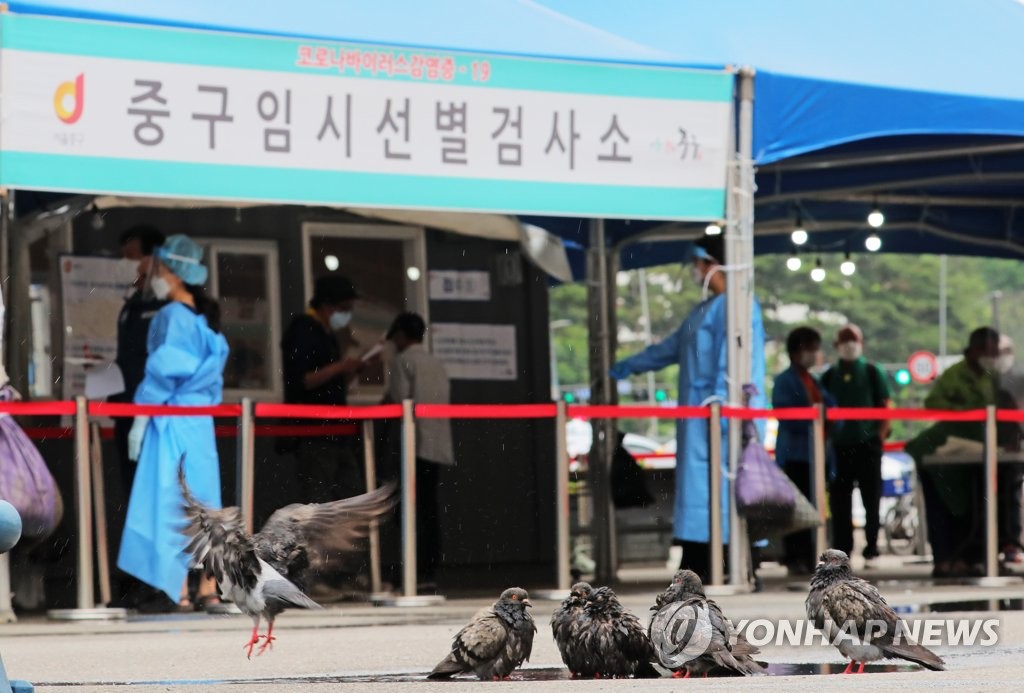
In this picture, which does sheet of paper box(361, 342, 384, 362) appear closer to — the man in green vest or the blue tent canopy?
the blue tent canopy

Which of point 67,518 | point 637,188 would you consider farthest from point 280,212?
point 637,188

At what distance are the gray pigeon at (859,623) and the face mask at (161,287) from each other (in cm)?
529

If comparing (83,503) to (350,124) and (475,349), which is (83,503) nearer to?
(350,124)

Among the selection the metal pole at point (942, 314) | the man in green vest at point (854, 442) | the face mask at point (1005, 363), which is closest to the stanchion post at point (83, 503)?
the man in green vest at point (854, 442)

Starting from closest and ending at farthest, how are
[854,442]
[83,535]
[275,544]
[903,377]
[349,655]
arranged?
[275,544] < [349,655] < [83,535] < [854,442] < [903,377]

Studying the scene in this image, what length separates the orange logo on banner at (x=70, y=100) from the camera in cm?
923

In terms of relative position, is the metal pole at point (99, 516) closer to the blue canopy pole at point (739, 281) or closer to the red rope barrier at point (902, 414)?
the blue canopy pole at point (739, 281)

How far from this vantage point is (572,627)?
675 cm

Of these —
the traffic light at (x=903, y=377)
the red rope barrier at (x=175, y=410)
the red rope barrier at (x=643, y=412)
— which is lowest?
the traffic light at (x=903, y=377)

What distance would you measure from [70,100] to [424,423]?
4094 millimetres

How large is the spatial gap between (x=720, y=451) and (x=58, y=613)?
3862mm

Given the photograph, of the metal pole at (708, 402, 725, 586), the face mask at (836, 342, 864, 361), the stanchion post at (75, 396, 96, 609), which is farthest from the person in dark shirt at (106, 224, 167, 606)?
the face mask at (836, 342, 864, 361)

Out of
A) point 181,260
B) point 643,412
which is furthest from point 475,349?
point 181,260

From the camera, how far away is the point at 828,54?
1120 cm
